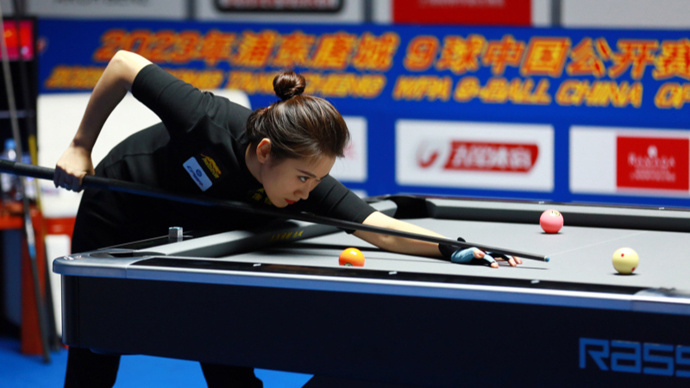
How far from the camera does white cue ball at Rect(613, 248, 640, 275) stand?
1729 millimetres

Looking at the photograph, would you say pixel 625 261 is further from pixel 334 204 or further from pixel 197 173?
pixel 197 173

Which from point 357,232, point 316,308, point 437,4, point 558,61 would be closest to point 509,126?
point 558,61

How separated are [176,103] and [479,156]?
3.16 metres

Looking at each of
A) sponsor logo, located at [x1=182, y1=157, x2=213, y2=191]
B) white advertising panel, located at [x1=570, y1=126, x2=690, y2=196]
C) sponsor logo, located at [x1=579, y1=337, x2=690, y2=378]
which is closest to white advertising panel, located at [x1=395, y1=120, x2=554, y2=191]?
white advertising panel, located at [x1=570, y1=126, x2=690, y2=196]

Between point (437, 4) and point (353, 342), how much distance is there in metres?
3.60

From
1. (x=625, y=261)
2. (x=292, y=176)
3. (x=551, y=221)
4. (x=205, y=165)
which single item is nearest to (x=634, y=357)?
(x=625, y=261)

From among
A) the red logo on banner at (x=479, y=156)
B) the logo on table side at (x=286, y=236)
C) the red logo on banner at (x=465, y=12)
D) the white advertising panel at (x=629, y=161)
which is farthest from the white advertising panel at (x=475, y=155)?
the logo on table side at (x=286, y=236)

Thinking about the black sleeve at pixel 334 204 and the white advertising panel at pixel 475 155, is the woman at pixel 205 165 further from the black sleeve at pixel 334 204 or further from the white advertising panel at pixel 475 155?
the white advertising panel at pixel 475 155

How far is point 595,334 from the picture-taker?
145cm

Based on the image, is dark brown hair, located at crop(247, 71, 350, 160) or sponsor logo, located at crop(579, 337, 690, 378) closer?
sponsor logo, located at crop(579, 337, 690, 378)

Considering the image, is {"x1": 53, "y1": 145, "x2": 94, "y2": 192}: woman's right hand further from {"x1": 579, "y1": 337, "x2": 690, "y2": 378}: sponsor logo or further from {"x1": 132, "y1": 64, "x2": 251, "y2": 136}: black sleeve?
{"x1": 579, "y1": 337, "x2": 690, "y2": 378}: sponsor logo

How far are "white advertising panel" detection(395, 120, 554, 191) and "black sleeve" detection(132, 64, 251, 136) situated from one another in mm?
3012

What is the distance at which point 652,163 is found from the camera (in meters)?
4.56

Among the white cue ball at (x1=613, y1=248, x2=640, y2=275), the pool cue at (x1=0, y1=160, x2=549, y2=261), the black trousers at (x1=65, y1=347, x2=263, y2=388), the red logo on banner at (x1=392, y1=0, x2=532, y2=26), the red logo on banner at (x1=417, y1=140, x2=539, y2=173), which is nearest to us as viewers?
the white cue ball at (x1=613, y1=248, x2=640, y2=275)
